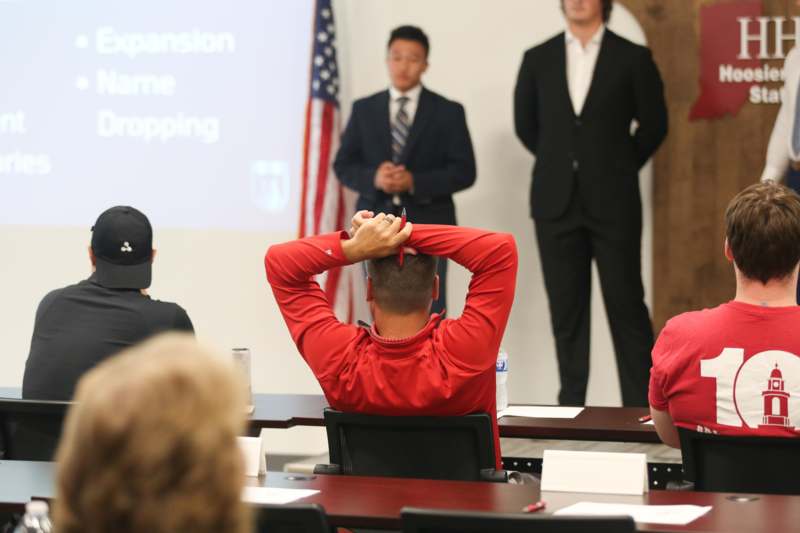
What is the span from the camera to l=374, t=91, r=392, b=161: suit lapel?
6648mm

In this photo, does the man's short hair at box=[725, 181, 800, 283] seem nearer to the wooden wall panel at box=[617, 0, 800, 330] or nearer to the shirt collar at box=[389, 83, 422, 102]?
the wooden wall panel at box=[617, 0, 800, 330]

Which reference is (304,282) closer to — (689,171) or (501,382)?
(501,382)

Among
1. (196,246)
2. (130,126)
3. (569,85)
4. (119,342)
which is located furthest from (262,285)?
(119,342)

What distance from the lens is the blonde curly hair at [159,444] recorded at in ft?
3.63

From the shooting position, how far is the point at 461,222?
7289 mm

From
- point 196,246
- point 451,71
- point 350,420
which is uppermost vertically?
point 451,71

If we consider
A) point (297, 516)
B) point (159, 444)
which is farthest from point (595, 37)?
point (159, 444)

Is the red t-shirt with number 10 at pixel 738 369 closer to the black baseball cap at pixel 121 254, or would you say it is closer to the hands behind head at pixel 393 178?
the black baseball cap at pixel 121 254

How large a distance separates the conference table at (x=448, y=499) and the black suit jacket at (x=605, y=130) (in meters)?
3.70

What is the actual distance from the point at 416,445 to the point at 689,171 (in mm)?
4027

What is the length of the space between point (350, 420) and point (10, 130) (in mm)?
5130

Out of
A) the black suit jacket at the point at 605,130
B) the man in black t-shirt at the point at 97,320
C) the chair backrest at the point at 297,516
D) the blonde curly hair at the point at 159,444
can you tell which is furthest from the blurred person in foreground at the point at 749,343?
the black suit jacket at the point at 605,130

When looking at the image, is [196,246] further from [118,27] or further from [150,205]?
[118,27]

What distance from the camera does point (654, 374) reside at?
318 centimetres
